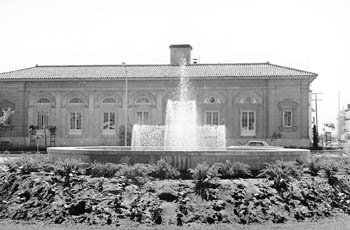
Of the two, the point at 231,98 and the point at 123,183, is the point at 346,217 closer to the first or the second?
the point at 123,183

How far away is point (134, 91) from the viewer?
45062 millimetres

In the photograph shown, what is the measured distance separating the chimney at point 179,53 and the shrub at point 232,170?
37920 mm

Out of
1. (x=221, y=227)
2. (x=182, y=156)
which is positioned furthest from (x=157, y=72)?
(x=221, y=227)

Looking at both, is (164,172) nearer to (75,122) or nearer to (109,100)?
(109,100)

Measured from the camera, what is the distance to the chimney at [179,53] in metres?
50.5

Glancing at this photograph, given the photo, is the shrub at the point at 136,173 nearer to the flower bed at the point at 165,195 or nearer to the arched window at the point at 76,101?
the flower bed at the point at 165,195

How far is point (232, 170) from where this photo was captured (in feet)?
41.9

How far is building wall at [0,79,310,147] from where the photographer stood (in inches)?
1722

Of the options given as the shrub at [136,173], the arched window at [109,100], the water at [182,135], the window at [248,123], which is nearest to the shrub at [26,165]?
the shrub at [136,173]

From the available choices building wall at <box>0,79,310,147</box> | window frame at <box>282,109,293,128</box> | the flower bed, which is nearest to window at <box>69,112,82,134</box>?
building wall at <box>0,79,310,147</box>

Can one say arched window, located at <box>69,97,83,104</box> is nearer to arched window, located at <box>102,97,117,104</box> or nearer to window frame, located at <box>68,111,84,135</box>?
window frame, located at <box>68,111,84,135</box>

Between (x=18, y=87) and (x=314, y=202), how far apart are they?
130ft

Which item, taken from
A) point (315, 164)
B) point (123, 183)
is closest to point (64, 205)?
point (123, 183)

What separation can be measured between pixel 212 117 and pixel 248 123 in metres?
3.37
